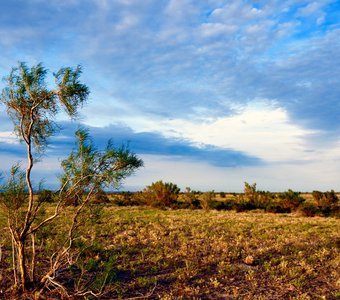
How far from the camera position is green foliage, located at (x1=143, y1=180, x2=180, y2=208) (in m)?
39.1

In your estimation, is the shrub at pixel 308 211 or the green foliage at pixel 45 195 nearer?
the green foliage at pixel 45 195

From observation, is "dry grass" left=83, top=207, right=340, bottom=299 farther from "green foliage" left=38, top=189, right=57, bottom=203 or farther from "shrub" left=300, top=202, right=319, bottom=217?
"shrub" left=300, top=202, right=319, bottom=217

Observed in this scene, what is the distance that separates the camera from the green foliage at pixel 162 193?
128 feet

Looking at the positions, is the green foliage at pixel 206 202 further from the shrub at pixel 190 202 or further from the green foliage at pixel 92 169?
the green foliage at pixel 92 169

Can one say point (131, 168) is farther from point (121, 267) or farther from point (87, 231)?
point (87, 231)

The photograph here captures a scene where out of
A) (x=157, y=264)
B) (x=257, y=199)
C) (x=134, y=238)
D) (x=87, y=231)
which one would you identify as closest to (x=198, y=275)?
(x=157, y=264)

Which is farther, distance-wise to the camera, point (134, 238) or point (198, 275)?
point (134, 238)

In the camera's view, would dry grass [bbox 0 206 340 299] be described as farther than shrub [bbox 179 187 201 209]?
No

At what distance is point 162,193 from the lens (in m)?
39.4

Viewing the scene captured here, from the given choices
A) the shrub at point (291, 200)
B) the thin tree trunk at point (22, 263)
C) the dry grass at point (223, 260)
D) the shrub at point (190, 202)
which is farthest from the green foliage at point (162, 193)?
the thin tree trunk at point (22, 263)

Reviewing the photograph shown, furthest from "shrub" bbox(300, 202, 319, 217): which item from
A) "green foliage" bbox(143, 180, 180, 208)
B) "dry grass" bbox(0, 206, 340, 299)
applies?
"green foliage" bbox(143, 180, 180, 208)

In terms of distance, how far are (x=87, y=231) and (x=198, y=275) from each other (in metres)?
8.34

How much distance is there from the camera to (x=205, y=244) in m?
15.8

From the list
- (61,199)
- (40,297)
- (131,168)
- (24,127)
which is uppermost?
(24,127)
